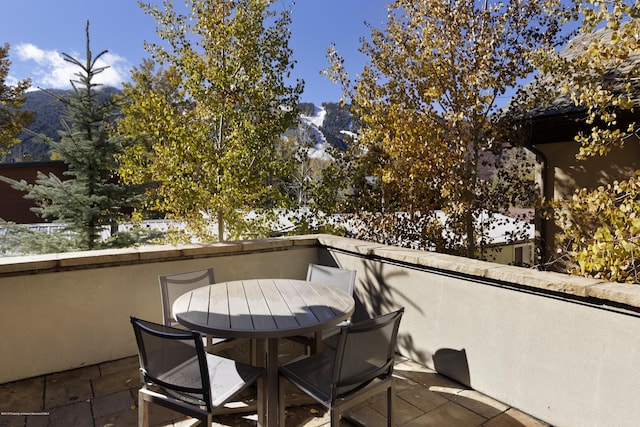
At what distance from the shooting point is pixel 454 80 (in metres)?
5.18

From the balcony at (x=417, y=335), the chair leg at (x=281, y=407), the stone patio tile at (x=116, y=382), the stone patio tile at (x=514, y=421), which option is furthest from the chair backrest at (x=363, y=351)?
the stone patio tile at (x=116, y=382)

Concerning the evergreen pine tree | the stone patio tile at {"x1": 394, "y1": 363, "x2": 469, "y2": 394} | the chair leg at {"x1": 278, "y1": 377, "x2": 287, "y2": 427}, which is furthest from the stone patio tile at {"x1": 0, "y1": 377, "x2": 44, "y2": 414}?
the evergreen pine tree

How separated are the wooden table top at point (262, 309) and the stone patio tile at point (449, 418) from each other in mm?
815

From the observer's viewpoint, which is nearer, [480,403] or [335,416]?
[335,416]

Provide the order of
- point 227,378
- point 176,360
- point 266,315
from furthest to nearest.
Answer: point 266,315 → point 227,378 → point 176,360

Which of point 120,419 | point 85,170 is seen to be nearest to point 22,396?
point 120,419

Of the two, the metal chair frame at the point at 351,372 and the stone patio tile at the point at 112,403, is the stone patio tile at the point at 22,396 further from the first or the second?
the metal chair frame at the point at 351,372

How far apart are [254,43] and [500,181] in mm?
4330

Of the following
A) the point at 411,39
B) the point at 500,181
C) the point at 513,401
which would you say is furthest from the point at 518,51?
the point at 513,401

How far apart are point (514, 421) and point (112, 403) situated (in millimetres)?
2544

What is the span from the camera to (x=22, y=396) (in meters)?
2.65

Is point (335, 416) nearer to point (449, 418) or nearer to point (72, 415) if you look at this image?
point (449, 418)

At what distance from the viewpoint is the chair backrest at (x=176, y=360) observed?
5.85ft

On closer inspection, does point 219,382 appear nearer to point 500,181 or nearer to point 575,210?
point 575,210
